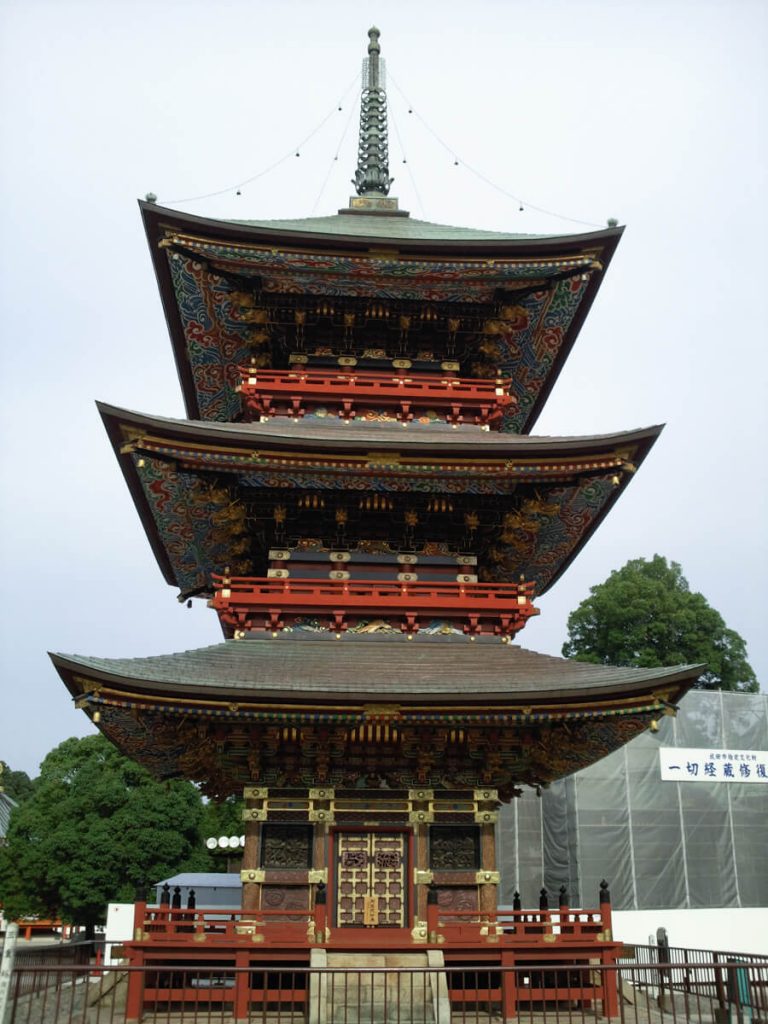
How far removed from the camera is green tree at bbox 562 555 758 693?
56125mm

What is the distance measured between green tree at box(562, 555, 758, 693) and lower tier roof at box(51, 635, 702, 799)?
40.1 meters

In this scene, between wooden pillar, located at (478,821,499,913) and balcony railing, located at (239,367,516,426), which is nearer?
wooden pillar, located at (478,821,499,913)

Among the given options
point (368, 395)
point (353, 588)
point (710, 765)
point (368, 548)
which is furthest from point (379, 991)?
point (710, 765)

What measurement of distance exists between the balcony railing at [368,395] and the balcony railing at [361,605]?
4.40 meters

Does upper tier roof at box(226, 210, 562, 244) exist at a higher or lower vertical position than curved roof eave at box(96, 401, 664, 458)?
higher

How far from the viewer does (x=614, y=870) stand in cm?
3891

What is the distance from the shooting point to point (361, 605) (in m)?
18.5

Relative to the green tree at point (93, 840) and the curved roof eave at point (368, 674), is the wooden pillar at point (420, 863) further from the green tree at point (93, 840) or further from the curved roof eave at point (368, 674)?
the green tree at point (93, 840)

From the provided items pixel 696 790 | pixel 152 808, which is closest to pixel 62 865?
pixel 152 808

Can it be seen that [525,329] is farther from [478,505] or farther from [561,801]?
[561,801]

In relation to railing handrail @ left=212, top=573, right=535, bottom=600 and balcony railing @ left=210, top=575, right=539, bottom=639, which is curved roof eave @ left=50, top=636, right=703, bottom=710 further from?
railing handrail @ left=212, top=573, right=535, bottom=600

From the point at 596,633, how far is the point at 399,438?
4304cm

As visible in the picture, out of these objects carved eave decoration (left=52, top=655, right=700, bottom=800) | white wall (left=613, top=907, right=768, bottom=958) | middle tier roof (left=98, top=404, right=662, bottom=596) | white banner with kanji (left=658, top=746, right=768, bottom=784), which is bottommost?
white wall (left=613, top=907, right=768, bottom=958)

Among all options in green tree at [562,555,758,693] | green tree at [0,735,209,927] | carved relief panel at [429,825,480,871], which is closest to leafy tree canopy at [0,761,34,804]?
green tree at [0,735,209,927]
